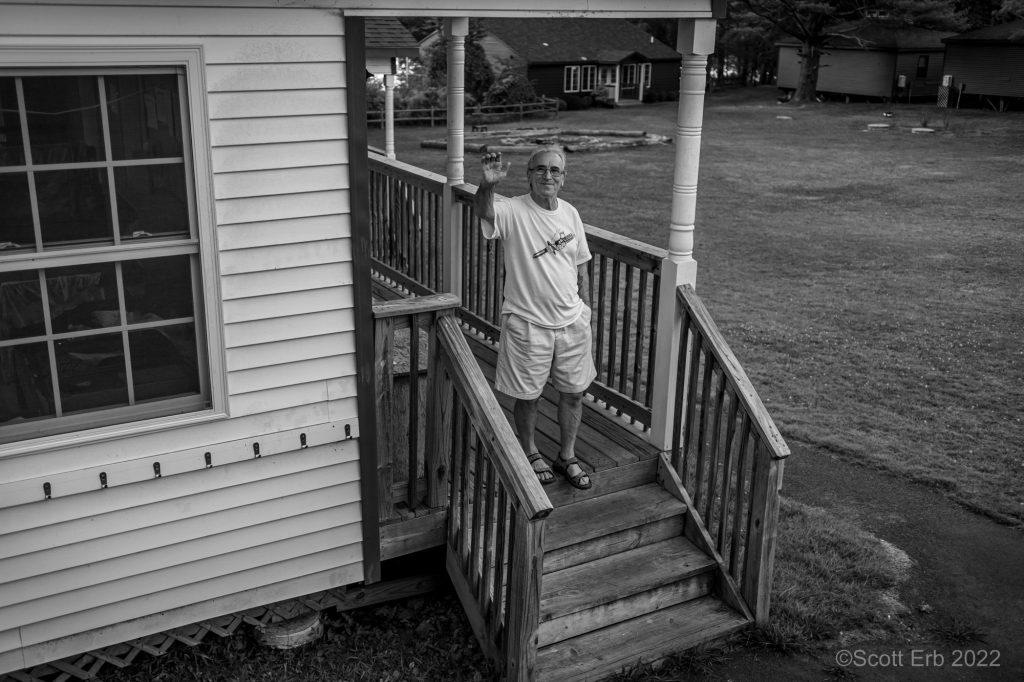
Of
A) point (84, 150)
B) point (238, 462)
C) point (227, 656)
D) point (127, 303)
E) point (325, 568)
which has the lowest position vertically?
point (227, 656)

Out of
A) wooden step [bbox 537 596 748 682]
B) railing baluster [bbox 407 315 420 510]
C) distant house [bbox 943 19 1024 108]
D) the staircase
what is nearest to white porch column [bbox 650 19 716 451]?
the staircase

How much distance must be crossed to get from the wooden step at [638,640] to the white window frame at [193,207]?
2.05 metres

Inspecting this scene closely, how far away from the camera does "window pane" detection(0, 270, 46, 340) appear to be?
163 inches

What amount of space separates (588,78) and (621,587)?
44275 mm

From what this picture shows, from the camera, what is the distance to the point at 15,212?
4.09m

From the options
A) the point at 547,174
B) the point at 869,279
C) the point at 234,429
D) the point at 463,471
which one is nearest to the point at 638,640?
the point at 463,471

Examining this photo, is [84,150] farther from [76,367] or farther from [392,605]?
[392,605]

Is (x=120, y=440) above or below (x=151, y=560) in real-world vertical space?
above

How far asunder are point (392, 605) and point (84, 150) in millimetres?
2940

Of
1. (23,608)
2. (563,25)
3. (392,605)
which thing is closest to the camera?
(23,608)

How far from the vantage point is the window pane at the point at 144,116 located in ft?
13.7

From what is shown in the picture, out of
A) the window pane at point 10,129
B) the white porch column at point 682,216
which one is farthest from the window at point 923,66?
the window pane at point 10,129

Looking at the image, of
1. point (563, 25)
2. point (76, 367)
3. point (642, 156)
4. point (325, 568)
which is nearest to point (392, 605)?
point (325, 568)

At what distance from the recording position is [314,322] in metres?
4.81
